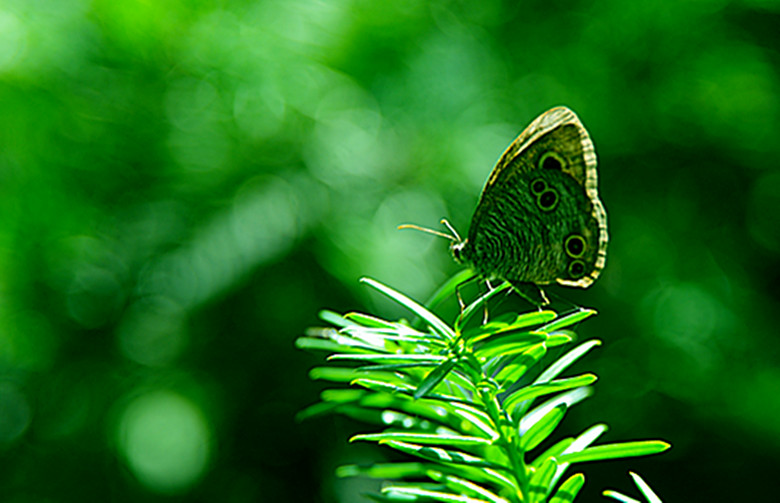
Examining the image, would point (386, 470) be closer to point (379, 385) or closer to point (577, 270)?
point (379, 385)

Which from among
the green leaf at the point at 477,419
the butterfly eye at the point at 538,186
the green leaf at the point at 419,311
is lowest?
the green leaf at the point at 477,419

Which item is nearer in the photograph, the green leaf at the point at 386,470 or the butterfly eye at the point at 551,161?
the green leaf at the point at 386,470

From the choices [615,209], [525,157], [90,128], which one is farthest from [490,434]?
[90,128]

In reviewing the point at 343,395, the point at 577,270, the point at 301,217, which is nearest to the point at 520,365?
the point at 343,395

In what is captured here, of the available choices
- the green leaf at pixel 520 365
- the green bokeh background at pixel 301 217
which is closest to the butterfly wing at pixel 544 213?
the green leaf at pixel 520 365

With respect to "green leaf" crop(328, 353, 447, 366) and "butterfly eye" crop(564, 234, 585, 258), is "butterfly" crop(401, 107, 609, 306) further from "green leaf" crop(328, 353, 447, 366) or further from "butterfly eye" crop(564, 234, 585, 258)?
"green leaf" crop(328, 353, 447, 366)

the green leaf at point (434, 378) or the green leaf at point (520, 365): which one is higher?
the green leaf at point (520, 365)

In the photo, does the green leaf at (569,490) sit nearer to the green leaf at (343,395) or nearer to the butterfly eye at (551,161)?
the green leaf at (343,395)
